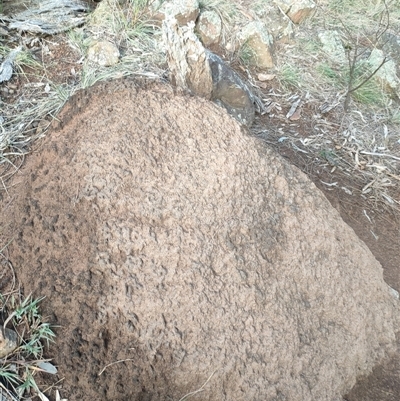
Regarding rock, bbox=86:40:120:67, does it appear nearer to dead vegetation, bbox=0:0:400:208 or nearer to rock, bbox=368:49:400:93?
dead vegetation, bbox=0:0:400:208

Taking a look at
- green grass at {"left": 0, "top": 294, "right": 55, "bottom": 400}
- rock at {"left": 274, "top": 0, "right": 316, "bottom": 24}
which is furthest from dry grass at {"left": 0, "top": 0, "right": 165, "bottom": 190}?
rock at {"left": 274, "top": 0, "right": 316, "bottom": 24}

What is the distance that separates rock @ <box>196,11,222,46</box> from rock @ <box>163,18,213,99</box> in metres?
1.51

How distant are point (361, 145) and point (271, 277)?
237 centimetres

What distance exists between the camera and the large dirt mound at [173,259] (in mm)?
1543

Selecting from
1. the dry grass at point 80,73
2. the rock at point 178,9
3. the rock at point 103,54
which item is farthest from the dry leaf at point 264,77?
the rock at point 103,54

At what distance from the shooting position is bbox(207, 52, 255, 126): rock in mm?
3473

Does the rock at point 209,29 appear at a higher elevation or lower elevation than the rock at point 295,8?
lower

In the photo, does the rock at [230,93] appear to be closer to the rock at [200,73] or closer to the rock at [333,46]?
the rock at [200,73]

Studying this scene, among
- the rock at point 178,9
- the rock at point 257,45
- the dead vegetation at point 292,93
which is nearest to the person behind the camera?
the dead vegetation at point 292,93

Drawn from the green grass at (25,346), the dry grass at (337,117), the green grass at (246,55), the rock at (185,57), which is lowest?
the dry grass at (337,117)

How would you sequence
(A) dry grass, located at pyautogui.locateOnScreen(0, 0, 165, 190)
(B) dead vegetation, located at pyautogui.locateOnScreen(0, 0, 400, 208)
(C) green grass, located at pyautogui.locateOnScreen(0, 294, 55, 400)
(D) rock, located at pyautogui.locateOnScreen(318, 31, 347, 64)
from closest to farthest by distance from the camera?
(C) green grass, located at pyautogui.locateOnScreen(0, 294, 55, 400)
(A) dry grass, located at pyautogui.locateOnScreen(0, 0, 165, 190)
(B) dead vegetation, located at pyautogui.locateOnScreen(0, 0, 400, 208)
(D) rock, located at pyautogui.locateOnScreen(318, 31, 347, 64)

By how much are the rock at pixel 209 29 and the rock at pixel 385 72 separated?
1.49 metres

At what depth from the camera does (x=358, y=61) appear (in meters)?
4.78

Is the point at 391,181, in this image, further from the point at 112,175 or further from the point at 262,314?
the point at 112,175
